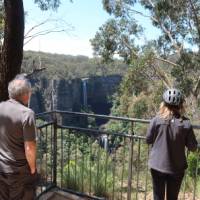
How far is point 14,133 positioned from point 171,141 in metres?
1.30

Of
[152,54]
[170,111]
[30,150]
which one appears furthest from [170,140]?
[152,54]

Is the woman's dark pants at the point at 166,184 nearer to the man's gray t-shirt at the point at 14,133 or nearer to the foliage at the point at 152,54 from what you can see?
the man's gray t-shirt at the point at 14,133

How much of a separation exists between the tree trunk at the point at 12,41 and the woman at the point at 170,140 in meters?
2.80

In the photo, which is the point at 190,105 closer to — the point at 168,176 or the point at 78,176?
the point at 78,176

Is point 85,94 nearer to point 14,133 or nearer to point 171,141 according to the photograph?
point 171,141

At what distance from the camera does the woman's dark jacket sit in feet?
11.4

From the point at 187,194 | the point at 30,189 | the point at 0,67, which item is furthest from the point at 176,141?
the point at 0,67

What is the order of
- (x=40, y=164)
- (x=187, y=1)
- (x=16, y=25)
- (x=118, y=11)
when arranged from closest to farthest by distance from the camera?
(x=40, y=164)
(x=16, y=25)
(x=187, y=1)
(x=118, y=11)

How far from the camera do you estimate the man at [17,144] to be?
303 centimetres

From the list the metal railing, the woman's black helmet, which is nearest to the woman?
the woman's black helmet

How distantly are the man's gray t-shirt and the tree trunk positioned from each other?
264 cm

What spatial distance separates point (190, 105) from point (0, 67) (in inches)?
560

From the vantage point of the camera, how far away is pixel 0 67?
5.79 metres

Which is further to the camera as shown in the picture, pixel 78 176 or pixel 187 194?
pixel 187 194
